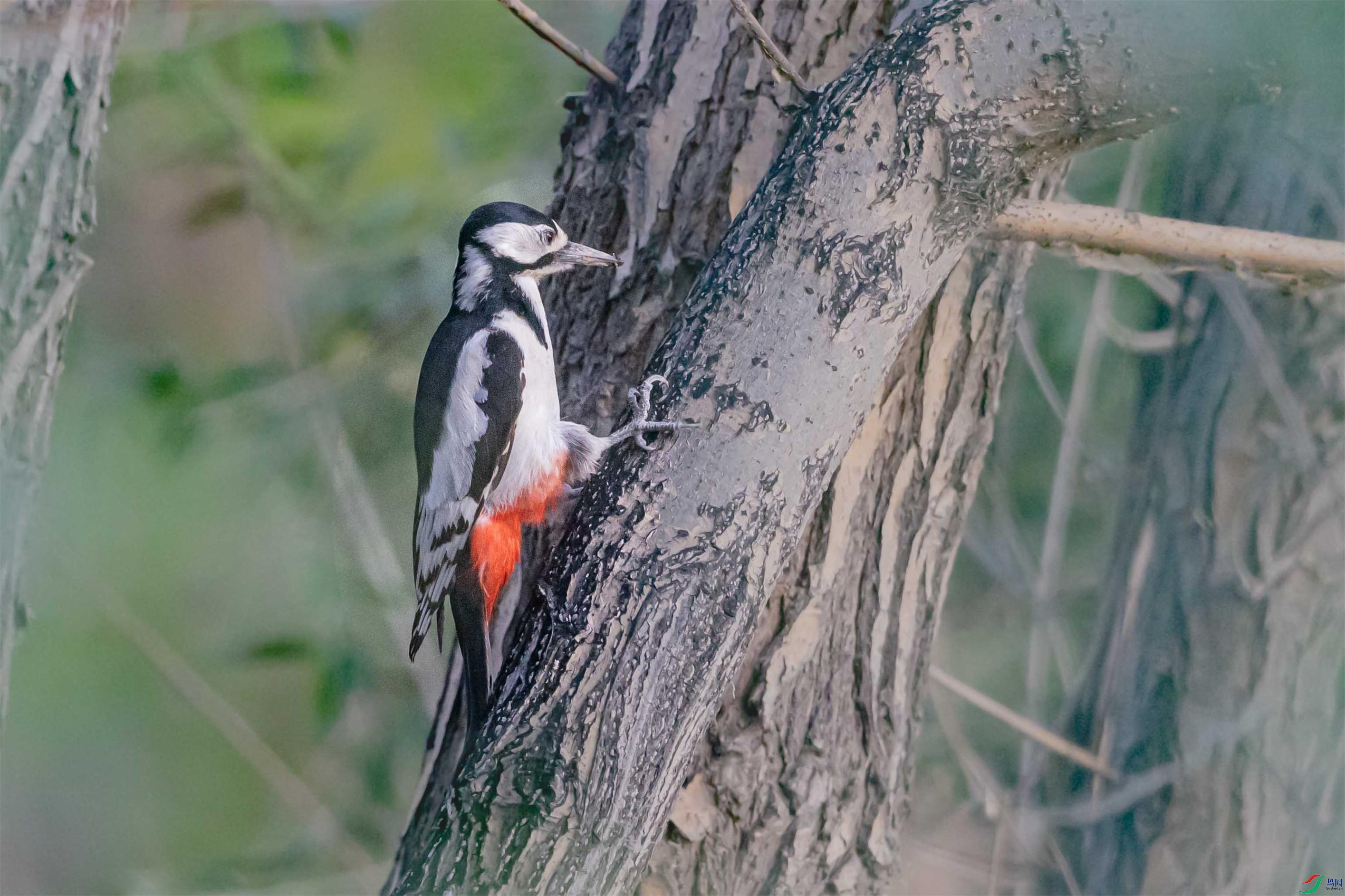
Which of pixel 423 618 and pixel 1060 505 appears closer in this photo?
pixel 423 618

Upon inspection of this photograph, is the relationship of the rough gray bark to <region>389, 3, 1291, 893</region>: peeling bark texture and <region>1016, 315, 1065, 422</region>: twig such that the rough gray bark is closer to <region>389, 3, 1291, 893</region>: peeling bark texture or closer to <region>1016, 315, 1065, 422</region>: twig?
<region>389, 3, 1291, 893</region>: peeling bark texture

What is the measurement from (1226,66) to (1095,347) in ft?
3.81

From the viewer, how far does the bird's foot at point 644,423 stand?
1.05 metres

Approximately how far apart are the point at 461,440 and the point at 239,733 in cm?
58

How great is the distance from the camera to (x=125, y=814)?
134 cm

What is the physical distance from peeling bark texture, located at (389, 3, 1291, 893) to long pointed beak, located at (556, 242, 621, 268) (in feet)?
0.66

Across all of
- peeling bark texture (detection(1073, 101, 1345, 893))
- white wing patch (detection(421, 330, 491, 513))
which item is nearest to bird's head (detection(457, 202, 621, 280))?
white wing patch (detection(421, 330, 491, 513))

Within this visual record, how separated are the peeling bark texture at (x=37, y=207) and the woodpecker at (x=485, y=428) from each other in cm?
49

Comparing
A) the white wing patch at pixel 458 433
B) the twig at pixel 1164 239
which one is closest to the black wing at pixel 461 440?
the white wing patch at pixel 458 433

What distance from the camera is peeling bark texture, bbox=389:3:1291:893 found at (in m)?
1.00

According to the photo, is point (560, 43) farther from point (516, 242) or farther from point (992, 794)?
point (992, 794)

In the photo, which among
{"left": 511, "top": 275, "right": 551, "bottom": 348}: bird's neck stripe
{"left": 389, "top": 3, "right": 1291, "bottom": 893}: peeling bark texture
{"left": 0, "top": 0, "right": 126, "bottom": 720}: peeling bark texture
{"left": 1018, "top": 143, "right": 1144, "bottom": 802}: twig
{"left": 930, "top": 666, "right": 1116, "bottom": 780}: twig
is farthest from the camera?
{"left": 1018, "top": 143, "right": 1144, "bottom": 802}: twig

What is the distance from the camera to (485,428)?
4.18 ft

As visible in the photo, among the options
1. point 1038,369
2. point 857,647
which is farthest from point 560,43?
point 1038,369
